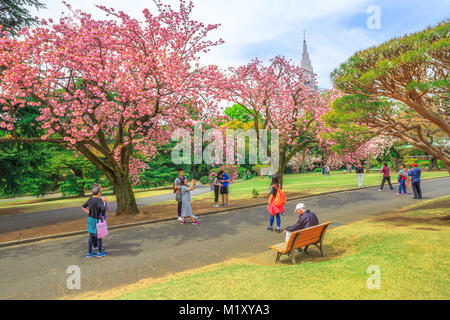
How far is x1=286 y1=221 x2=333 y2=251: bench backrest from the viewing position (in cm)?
586

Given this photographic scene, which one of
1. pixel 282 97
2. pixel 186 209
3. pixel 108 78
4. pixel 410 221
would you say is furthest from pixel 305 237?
pixel 282 97

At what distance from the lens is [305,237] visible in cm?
615

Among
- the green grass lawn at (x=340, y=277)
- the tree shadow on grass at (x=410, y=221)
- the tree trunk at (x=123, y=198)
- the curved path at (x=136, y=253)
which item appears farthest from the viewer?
the tree trunk at (x=123, y=198)

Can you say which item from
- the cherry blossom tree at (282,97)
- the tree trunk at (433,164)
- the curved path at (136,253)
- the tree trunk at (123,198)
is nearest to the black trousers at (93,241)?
the curved path at (136,253)

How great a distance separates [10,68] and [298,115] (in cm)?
1598

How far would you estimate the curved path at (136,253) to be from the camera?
5.52 m

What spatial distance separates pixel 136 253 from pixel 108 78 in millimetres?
6734

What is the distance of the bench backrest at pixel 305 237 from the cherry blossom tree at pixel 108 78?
6982mm

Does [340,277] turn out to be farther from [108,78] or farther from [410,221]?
[108,78]

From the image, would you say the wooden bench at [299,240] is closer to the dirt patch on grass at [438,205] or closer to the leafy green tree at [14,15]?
the dirt patch on grass at [438,205]

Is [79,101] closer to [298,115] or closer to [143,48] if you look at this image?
[143,48]

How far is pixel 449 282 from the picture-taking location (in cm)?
443

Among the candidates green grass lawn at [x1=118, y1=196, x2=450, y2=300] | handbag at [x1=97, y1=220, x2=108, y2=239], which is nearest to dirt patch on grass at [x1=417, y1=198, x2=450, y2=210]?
green grass lawn at [x1=118, y1=196, x2=450, y2=300]
